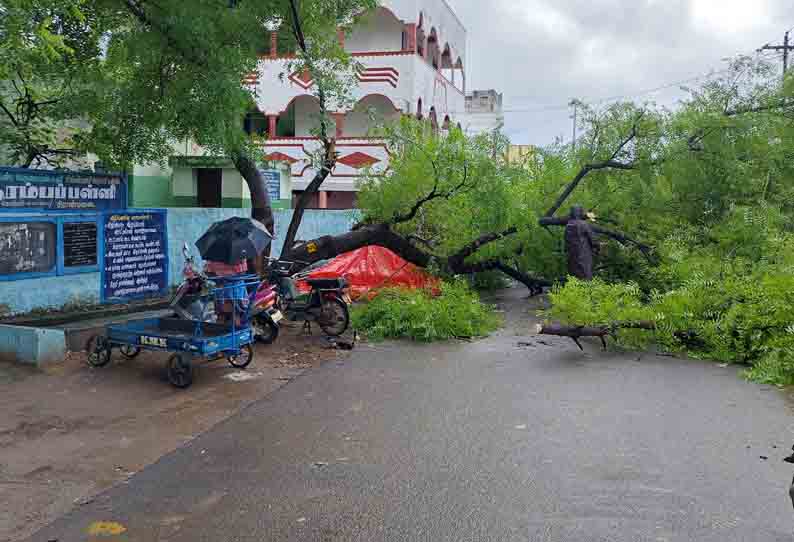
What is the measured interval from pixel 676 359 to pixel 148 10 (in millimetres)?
8409

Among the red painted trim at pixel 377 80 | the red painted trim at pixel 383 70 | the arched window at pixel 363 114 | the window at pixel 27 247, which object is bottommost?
the window at pixel 27 247

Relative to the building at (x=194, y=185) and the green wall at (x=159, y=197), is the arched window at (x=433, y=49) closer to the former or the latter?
the building at (x=194, y=185)

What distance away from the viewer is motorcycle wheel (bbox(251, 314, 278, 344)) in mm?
10123

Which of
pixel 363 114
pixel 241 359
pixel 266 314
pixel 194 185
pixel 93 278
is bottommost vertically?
pixel 241 359

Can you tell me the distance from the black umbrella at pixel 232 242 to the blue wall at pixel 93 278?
8.81 feet

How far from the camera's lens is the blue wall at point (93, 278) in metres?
9.97

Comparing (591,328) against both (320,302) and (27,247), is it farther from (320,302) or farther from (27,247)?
(27,247)

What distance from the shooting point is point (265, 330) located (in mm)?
10289

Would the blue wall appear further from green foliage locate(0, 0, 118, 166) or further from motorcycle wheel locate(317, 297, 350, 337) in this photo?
motorcycle wheel locate(317, 297, 350, 337)

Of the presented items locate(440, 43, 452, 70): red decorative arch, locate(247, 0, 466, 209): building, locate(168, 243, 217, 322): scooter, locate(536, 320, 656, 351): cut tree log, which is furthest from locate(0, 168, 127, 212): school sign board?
locate(440, 43, 452, 70): red decorative arch

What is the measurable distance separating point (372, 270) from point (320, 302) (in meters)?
4.62

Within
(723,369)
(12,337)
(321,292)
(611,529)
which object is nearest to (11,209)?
(12,337)

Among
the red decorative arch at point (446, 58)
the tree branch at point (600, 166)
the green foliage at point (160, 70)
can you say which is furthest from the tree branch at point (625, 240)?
the red decorative arch at point (446, 58)

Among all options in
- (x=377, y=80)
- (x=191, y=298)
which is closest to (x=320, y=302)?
(x=191, y=298)
